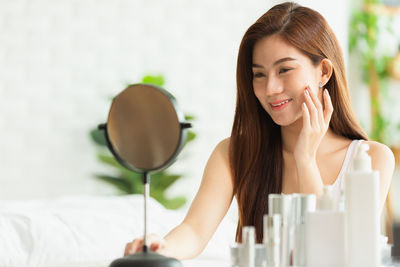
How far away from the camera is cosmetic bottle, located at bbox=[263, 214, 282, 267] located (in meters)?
1.02

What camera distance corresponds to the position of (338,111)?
1.83 meters

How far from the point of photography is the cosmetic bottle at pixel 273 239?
40.1 inches

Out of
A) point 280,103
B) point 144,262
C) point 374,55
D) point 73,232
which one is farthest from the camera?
point 374,55

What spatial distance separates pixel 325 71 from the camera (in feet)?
5.86

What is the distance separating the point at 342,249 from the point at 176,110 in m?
0.40

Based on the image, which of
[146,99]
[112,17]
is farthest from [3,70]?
[146,99]

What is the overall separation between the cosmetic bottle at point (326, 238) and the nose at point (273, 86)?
670 millimetres

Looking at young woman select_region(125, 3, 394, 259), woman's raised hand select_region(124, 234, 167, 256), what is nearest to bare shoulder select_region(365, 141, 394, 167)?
young woman select_region(125, 3, 394, 259)

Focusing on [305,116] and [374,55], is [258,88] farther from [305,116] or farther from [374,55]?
[374,55]

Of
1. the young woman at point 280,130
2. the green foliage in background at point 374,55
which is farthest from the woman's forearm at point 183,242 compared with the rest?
the green foliage in background at point 374,55

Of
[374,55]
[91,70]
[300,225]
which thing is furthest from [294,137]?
[374,55]

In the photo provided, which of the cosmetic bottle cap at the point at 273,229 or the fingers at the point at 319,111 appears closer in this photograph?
the cosmetic bottle cap at the point at 273,229

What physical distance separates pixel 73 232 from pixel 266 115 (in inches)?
29.4

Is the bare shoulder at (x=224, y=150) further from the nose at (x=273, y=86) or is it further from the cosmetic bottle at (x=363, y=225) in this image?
the cosmetic bottle at (x=363, y=225)
